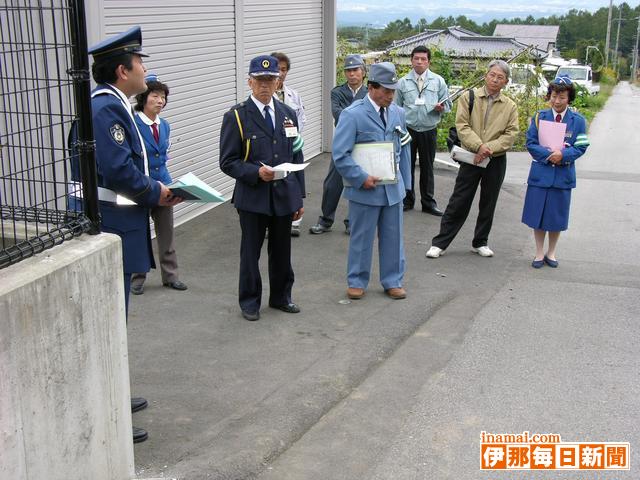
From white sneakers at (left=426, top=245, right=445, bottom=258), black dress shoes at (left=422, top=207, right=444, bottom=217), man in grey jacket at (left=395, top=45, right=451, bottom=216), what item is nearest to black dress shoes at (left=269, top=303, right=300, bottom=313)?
white sneakers at (left=426, top=245, right=445, bottom=258)

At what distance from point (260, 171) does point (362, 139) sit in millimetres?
1198

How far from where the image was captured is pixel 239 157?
6.15 metres

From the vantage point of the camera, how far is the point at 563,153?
7730 millimetres

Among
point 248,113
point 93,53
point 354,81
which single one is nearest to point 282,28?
point 354,81

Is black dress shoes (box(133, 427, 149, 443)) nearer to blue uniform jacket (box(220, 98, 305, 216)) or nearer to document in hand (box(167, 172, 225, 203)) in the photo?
document in hand (box(167, 172, 225, 203))

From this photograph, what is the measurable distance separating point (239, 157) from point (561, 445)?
315cm

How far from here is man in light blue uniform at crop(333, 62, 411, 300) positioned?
6.74m

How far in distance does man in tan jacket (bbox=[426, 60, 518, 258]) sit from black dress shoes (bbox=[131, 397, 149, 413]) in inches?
167

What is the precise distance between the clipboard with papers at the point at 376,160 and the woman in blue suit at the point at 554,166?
1834 mm

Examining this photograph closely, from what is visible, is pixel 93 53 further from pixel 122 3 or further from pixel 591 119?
pixel 591 119

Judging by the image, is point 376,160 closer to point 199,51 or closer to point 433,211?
point 433,211

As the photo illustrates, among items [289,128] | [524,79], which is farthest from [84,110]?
[524,79]

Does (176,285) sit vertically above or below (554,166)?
below

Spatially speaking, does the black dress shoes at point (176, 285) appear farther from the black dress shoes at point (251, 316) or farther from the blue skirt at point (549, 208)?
the blue skirt at point (549, 208)
